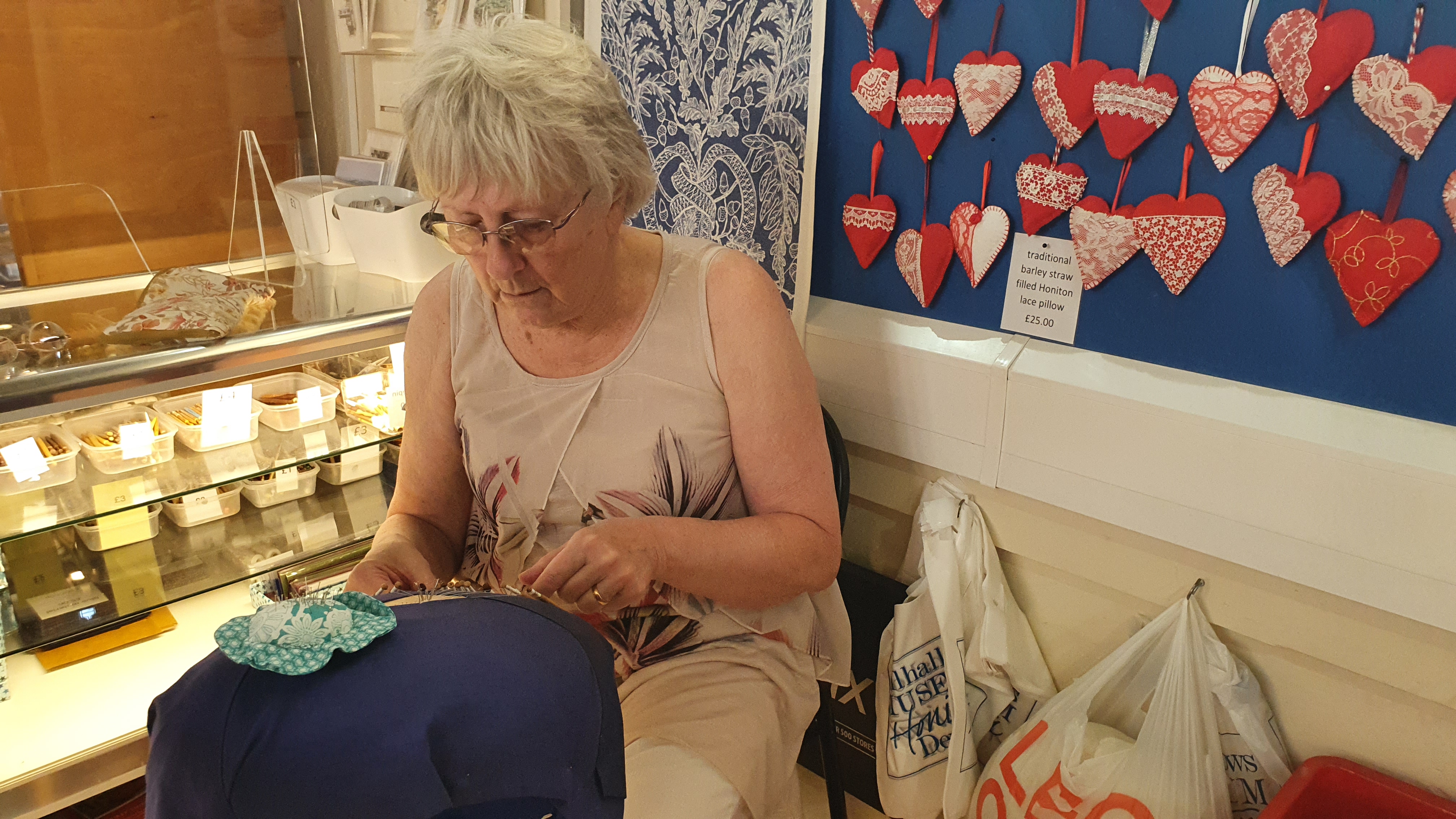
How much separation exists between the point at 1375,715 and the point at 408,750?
144 centimetres

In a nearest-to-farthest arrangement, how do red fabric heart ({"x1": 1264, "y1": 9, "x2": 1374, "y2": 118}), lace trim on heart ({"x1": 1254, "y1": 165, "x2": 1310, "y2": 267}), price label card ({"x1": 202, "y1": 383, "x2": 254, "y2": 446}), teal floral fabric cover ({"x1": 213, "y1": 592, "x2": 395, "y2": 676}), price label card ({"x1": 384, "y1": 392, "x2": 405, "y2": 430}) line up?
teal floral fabric cover ({"x1": 213, "y1": 592, "x2": 395, "y2": 676})
red fabric heart ({"x1": 1264, "y1": 9, "x2": 1374, "y2": 118})
lace trim on heart ({"x1": 1254, "y1": 165, "x2": 1310, "y2": 267})
price label card ({"x1": 202, "y1": 383, "x2": 254, "y2": 446})
price label card ({"x1": 384, "y1": 392, "x2": 405, "y2": 430})

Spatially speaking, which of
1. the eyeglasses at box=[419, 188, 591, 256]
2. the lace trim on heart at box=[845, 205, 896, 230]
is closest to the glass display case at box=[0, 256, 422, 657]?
the eyeglasses at box=[419, 188, 591, 256]

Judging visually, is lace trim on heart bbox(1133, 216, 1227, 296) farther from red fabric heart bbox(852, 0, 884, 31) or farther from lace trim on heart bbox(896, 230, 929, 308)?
red fabric heart bbox(852, 0, 884, 31)

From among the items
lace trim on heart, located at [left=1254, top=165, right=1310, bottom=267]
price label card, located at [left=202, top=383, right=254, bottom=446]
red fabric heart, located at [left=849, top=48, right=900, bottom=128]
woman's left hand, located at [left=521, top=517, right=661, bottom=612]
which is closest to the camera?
woman's left hand, located at [left=521, top=517, right=661, bottom=612]

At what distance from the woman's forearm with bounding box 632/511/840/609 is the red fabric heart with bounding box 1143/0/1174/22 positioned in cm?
91

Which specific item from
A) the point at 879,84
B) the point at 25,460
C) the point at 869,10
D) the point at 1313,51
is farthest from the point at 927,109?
the point at 25,460

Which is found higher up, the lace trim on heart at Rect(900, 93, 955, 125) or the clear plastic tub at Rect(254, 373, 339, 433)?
the lace trim on heart at Rect(900, 93, 955, 125)

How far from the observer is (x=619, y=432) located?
4.50 feet

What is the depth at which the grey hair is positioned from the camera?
1.17m

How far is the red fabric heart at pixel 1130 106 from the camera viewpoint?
140cm

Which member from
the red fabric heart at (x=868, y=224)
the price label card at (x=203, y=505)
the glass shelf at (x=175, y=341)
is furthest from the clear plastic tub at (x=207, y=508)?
the red fabric heart at (x=868, y=224)

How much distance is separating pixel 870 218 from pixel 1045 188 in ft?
1.14

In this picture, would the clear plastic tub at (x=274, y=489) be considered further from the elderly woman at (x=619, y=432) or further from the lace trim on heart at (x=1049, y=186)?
the lace trim on heart at (x=1049, y=186)

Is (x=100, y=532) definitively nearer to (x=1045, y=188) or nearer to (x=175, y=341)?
(x=175, y=341)
